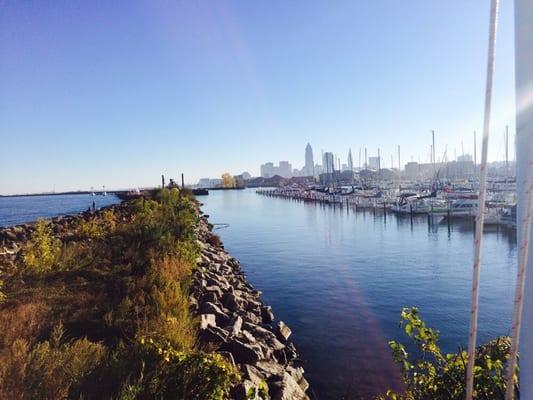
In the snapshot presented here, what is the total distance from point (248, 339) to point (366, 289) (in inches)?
371

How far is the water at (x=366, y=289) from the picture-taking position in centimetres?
1038

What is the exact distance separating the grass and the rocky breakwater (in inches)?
20.6

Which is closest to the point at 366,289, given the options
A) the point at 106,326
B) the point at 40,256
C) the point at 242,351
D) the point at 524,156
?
the point at 242,351

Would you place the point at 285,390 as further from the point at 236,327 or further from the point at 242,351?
the point at 236,327

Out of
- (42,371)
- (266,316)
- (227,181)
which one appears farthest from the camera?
(227,181)

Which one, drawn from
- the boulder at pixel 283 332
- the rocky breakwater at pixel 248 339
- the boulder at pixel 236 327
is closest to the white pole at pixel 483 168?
the rocky breakwater at pixel 248 339

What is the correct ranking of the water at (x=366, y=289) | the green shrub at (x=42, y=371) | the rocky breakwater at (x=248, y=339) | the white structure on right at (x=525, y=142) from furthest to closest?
the water at (x=366, y=289)
the rocky breakwater at (x=248, y=339)
the green shrub at (x=42, y=371)
the white structure on right at (x=525, y=142)

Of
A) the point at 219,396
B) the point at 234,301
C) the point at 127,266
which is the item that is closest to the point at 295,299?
the point at 234,301

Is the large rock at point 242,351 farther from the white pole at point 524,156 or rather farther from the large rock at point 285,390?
the white pole at point 524,156

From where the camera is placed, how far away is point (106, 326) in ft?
24.9

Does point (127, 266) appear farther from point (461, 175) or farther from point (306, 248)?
point (461, 175)

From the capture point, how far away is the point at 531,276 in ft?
7.88

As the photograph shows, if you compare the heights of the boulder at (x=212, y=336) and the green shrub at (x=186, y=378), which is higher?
the green shrub at (x=186, y=378)

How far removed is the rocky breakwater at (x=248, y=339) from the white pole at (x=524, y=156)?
11.5 ft
